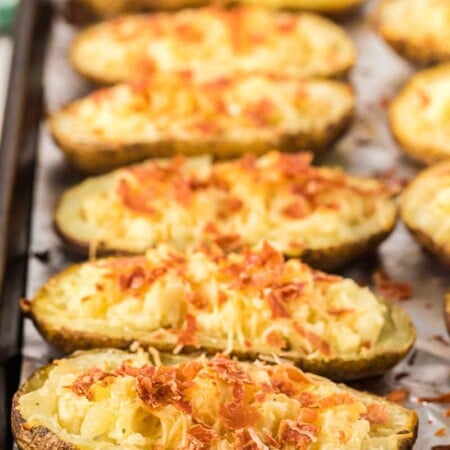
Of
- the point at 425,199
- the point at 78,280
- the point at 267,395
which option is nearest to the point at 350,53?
the point at 425,199

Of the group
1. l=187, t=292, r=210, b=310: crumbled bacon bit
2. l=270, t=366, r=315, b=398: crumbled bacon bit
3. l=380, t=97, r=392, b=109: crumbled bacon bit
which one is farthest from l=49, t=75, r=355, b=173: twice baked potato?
l=270, t=366, r=315, b=398: crumbled bacon bit

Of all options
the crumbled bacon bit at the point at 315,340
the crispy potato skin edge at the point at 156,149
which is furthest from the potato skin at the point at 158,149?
the crumbled bacon bit at the point at 315,340

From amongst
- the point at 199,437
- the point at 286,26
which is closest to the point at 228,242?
the point at 199,437

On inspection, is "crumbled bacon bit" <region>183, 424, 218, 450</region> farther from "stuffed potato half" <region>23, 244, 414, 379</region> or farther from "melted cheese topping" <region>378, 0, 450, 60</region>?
"melted cheese topping" <region>378, 0, 450, 60</region>

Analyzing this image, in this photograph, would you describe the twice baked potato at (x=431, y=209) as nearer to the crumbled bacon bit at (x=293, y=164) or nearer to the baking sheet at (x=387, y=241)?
the baking sheet at (x=387, y=241)

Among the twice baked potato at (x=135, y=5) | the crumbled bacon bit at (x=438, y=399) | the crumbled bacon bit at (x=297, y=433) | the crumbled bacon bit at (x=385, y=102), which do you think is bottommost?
the crumbled bacon bit at (x=438, y=399)

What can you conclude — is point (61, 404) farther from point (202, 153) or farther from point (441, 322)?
point (202, 153)

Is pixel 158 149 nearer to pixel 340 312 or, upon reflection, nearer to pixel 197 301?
pixel 197 301
